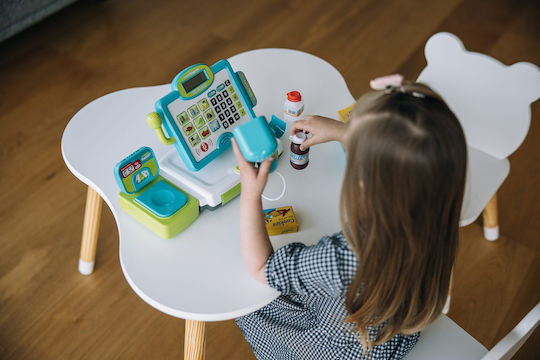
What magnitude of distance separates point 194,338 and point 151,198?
0.97 ft

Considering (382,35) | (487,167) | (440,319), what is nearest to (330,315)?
(440,319)

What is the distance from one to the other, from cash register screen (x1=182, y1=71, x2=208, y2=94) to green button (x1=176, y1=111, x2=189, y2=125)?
0.14ft

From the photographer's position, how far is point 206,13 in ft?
8.07

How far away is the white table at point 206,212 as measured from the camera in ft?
2.88

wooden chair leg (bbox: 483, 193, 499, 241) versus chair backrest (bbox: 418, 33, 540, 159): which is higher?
chair backrest (bbox: 418, 33, 540, 159)

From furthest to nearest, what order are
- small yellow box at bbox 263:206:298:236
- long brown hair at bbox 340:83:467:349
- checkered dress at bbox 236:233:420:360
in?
small yellow box at bbox 263:206:298:236
checkered dress at bbox 236:233:420:360
long brown hair at bbox 340:83:467:349

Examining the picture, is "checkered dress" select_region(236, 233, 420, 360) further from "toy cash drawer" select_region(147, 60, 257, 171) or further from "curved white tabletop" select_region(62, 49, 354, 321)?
"toy cash drawer" select_region(147, 60, 257, 171)

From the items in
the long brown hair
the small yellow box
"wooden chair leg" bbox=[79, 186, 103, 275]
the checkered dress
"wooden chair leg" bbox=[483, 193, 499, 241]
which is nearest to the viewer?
the long brown hair

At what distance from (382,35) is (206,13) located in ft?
2.87

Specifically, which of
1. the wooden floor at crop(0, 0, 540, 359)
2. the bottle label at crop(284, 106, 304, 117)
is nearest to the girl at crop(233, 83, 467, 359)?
the bottle label at crop(284, 106, 304, 117)

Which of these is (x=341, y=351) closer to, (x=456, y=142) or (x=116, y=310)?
(x=456, y=142)

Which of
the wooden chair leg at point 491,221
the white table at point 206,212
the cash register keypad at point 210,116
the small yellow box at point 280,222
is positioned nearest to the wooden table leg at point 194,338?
the white table at point 206,212

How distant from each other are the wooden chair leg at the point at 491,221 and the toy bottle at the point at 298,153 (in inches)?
31.6

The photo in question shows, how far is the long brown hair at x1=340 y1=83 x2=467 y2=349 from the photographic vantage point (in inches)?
27.0
